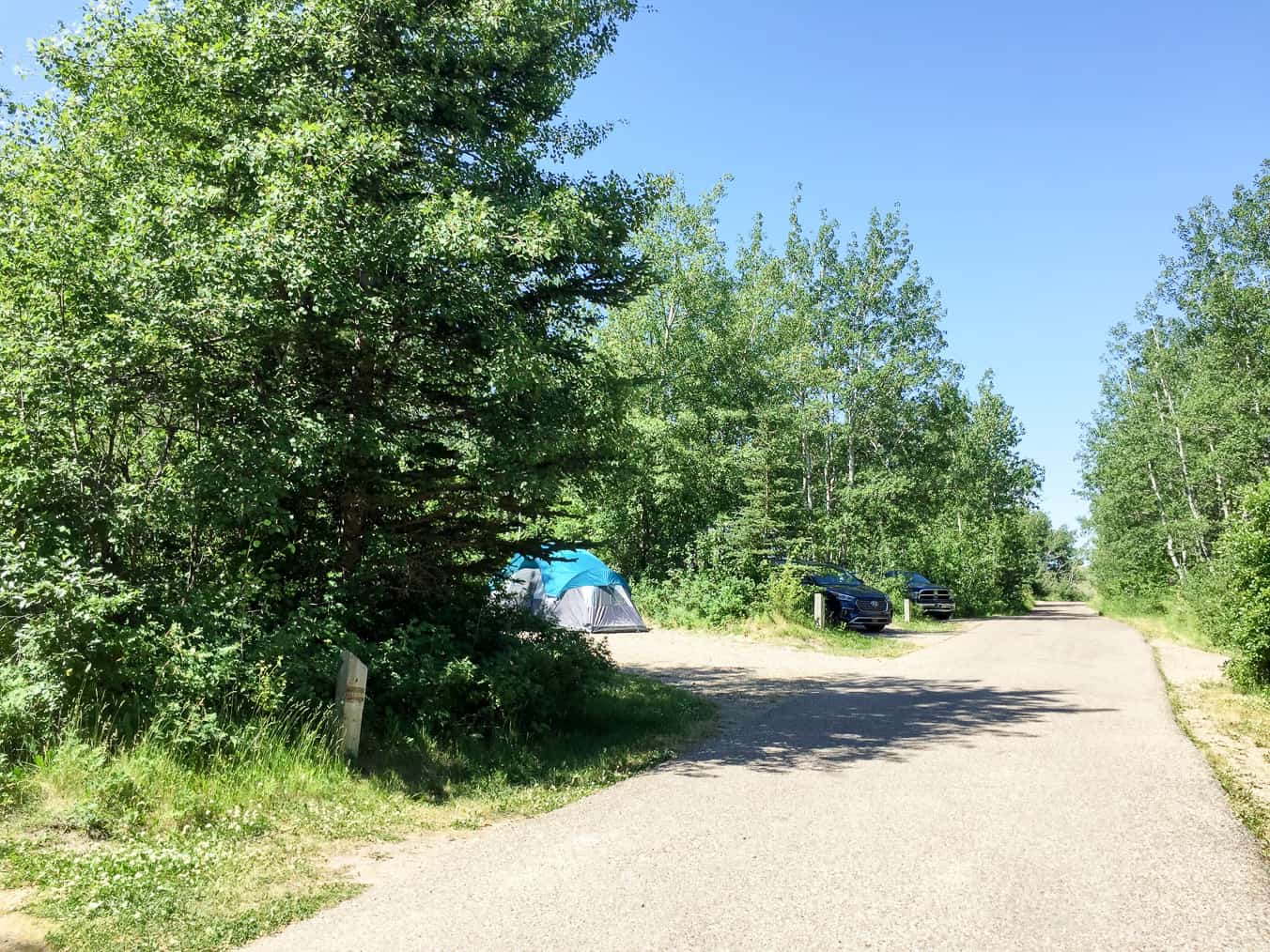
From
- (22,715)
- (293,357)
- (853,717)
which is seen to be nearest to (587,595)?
(853,717)

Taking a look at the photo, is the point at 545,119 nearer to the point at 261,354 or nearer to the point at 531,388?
the point at 531,388

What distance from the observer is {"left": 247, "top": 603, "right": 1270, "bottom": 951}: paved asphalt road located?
3814mm

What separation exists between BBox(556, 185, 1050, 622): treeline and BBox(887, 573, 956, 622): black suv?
1.30 metres

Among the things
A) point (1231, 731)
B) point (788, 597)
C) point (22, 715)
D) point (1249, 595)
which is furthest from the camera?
point (788, 597)

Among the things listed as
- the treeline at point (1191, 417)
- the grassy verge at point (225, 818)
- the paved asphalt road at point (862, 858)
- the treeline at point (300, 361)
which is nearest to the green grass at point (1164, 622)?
the treeline at point (1191, 417)

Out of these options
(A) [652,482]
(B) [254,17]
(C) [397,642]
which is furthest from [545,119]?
(A) [652,482]

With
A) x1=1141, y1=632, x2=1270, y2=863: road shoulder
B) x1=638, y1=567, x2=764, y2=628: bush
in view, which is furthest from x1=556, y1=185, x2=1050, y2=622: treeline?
x1=1141, y1=632, x2=1270, y2=863: road shoulder

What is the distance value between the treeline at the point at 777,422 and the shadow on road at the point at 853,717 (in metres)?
8.17

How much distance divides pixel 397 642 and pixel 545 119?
20.3 ft

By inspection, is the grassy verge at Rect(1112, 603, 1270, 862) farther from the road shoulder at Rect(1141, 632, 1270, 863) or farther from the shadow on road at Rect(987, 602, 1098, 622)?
the shadow on road at Rect(987, 602, 1098, 622)

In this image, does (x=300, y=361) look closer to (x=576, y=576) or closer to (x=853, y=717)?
(x=853, y=717)

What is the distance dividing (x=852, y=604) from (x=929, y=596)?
9627 mm

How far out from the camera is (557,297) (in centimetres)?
839

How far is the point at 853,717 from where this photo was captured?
9.85 metres
